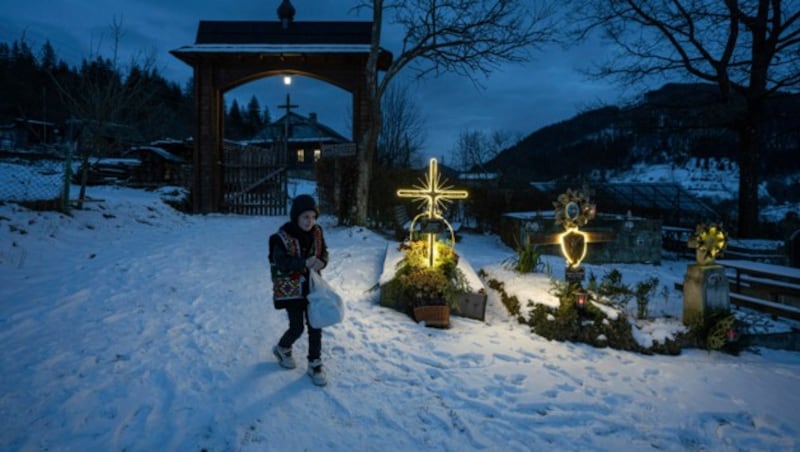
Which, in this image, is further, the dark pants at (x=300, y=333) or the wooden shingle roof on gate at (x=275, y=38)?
the wooden shingle roof on gate at (x=275, y=38)

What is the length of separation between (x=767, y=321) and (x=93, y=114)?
1505cm

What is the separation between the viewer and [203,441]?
9.36ft

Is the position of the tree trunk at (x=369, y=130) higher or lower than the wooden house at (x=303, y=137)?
lower

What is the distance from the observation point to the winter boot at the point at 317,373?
3.70m

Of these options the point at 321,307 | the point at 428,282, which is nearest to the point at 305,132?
the point at 428,282

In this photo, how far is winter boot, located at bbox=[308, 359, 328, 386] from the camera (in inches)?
146

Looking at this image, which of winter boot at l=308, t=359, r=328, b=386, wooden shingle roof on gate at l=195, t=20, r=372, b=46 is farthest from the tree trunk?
winter boot at l=308, t=359, r=328, b=386

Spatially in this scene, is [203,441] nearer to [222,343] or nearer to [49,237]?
[222,343]

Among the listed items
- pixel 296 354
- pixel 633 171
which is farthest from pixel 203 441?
pixel 633 171

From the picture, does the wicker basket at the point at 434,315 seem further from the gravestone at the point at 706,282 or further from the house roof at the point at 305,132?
the house roof at the point at 305,132

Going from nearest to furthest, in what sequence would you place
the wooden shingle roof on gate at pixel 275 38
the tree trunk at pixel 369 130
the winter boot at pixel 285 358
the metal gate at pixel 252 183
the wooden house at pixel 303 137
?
the winter boot at pixel 285 358
the tree trunk at pixel 369 130
the wooden shingle roof on gate at pixel 275 38
the metal gate at pixel 252 183
the wooden house at pixel 303 137

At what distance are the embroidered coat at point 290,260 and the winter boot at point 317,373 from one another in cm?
53

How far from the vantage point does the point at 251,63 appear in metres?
14.7

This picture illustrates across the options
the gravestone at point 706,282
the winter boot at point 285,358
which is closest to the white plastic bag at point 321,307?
the winter boot at point 285,358
